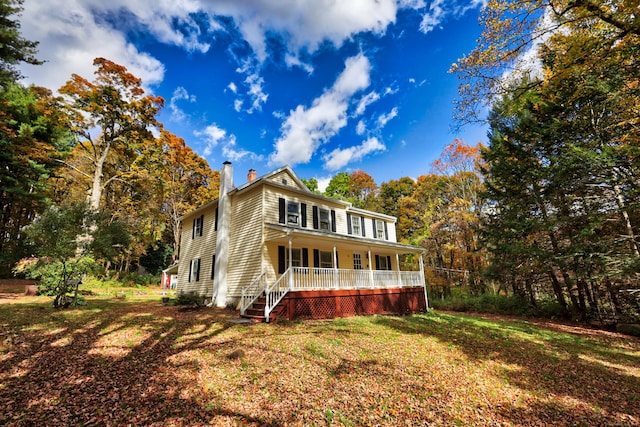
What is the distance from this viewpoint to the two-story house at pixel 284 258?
11812mm

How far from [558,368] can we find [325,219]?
11.9 metres

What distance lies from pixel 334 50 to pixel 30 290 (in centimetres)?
2185

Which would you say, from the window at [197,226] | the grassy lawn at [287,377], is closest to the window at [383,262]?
the grassy lawn at [287,377]

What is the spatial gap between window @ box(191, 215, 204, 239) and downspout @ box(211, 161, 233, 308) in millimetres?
2957

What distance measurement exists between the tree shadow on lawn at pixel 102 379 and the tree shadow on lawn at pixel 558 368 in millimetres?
5313

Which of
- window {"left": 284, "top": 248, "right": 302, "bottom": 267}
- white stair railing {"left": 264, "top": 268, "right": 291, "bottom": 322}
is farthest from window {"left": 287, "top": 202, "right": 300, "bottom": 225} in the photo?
white stair railing {"left": 264, "top": 268, "right": 291, "bottom": 322}

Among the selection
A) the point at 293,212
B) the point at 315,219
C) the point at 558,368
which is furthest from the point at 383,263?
the point at 558,368

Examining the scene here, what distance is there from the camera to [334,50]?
17.2 metres

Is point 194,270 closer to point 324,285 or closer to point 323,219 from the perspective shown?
point 323,219

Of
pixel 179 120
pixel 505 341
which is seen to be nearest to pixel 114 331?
pixel 505 341

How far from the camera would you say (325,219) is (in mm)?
16672

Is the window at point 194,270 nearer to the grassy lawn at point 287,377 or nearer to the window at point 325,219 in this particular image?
the grassy lawn at point 287,377

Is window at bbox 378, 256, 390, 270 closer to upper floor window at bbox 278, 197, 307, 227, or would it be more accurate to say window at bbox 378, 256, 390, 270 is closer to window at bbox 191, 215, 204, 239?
upper floor window at bbox 278, 197, 307, 227

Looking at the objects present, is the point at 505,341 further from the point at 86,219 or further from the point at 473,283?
the point at 86,219
